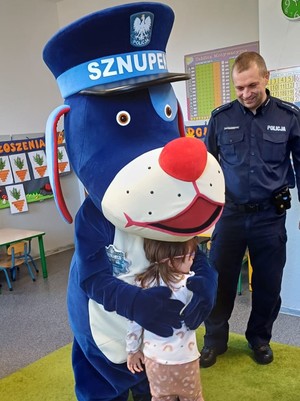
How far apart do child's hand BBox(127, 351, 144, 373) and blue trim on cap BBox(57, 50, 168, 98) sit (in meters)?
0.86

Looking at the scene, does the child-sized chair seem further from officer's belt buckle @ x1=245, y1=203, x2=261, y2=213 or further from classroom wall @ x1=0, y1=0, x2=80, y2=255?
officer's belt buckle @ x1=245, y1=203, x2=261, y2=213

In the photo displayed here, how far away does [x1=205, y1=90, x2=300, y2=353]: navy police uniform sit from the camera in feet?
7.19

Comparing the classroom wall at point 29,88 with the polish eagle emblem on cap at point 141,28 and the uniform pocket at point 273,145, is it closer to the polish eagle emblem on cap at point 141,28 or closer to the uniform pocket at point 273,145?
the uniform pocket at point 273,145

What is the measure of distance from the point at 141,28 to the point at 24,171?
3.93 metres

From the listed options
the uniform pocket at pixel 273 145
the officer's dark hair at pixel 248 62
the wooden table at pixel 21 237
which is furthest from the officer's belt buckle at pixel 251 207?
the wooden table at pixel 21 237

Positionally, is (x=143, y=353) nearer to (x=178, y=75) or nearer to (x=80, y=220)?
(x=80, y=220)

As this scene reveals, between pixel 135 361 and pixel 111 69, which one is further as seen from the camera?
pixel 135 361

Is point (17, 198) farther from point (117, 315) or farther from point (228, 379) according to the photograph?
point (117, 315)

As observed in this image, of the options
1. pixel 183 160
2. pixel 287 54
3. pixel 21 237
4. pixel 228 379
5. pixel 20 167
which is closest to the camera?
pixel 183 160

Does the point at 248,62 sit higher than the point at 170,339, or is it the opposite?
the point at 248,62

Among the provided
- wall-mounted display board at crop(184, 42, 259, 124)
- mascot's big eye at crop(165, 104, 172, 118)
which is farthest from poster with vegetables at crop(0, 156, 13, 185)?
mascot's big eye at crop(165, 104, 172, 118)

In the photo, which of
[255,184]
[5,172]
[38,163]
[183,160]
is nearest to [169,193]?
[183,160]

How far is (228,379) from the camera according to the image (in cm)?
224

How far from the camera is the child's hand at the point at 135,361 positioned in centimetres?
141
